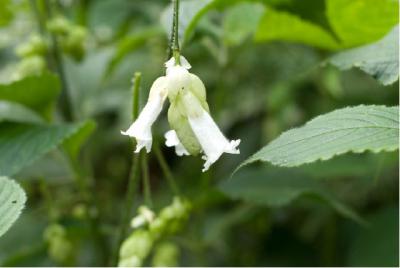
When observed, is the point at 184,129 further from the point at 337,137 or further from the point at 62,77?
the point at 62,77

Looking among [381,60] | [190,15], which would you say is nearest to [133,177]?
[190,15]

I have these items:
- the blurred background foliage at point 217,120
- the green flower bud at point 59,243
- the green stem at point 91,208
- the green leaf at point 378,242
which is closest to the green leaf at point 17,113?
the blurred background foliage at point 217,120

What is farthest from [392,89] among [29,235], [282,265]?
[29,235]

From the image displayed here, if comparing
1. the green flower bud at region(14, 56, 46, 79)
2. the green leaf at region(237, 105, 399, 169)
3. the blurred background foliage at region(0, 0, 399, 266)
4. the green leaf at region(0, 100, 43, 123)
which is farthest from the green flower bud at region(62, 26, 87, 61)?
the green leaf at region(237, 105, 399, 169)

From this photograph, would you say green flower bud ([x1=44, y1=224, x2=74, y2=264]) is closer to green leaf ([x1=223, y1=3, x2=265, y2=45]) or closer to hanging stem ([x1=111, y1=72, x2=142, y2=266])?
hanging stem ([x1=111, y1=72, x2=142, y2=266])

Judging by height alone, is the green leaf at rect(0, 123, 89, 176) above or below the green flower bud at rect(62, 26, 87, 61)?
below

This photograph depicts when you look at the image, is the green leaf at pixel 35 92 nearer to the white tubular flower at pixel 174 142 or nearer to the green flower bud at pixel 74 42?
the green flower bud at pixel 74 42
